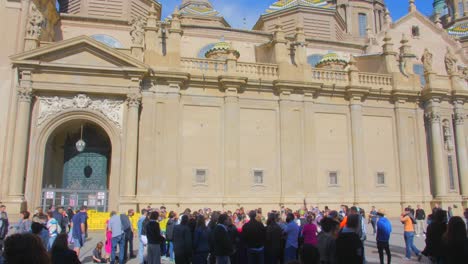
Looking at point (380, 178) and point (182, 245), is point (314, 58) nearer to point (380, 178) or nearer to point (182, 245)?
point (380, 178)

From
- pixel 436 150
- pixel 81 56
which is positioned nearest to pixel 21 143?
pixel 81 56

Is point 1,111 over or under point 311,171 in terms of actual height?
over

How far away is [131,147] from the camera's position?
24156mm

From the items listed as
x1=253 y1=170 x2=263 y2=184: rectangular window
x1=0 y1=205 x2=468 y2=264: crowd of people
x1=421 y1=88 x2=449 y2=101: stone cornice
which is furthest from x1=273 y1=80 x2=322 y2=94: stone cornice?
x1=0 y1=205 x2=468 y2=264: crowd of people

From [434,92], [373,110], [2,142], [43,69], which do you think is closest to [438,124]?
[434,92]

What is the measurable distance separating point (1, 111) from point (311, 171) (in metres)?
18.9

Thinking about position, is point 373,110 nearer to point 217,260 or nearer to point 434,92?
point 434,92

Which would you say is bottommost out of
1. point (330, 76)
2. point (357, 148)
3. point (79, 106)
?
point (357, 148)

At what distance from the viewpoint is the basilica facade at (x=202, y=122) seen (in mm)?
23906

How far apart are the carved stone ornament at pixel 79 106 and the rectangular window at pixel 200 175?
5.48 m

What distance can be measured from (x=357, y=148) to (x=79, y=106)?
59.8ft

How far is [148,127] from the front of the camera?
83.6ft

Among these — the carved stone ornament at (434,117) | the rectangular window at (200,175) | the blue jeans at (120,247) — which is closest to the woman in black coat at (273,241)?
the blue jeans at (120,247)

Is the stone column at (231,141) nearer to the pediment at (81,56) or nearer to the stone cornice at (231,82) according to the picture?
the stone cornice at (231,82)
